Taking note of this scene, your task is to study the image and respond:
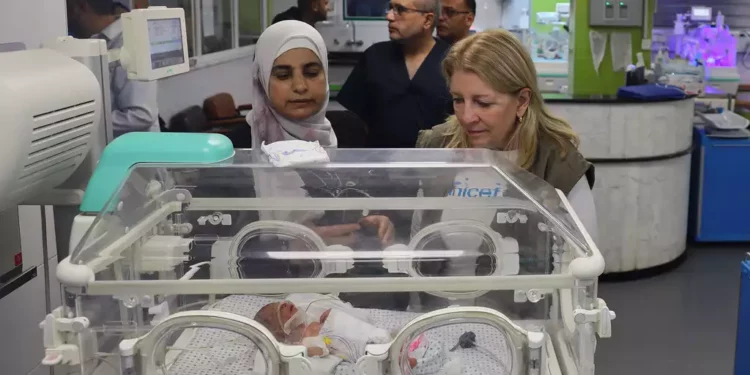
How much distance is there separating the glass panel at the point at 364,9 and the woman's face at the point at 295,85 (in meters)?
5.12

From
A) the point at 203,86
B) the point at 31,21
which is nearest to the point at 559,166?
the point at 31,21

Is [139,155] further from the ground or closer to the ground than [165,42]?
closer to the ground

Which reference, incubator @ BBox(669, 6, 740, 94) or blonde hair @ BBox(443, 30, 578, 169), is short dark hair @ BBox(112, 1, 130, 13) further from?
incubator @ BBox(669, 6, 740, 94)

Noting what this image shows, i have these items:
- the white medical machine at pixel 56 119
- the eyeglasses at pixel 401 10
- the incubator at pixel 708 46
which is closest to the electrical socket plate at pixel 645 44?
the incubator at pixel 708 46

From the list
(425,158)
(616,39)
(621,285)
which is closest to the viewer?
(425,158)

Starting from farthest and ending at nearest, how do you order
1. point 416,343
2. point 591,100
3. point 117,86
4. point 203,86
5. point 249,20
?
1. point 249,20
2. point 203,86
3. point 591,100
4. point 117,86
5. point 416,343

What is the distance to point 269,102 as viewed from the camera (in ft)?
7.77

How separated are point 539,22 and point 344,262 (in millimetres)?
6152

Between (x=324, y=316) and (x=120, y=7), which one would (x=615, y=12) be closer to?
(x=120, y=7)

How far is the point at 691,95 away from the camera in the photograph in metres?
4.93

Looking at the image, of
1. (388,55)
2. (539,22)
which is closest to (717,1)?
(539,22)

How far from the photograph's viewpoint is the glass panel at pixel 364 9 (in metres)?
7.31

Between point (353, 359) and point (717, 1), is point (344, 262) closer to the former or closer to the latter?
point (353, 359)

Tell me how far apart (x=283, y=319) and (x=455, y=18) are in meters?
2.53
